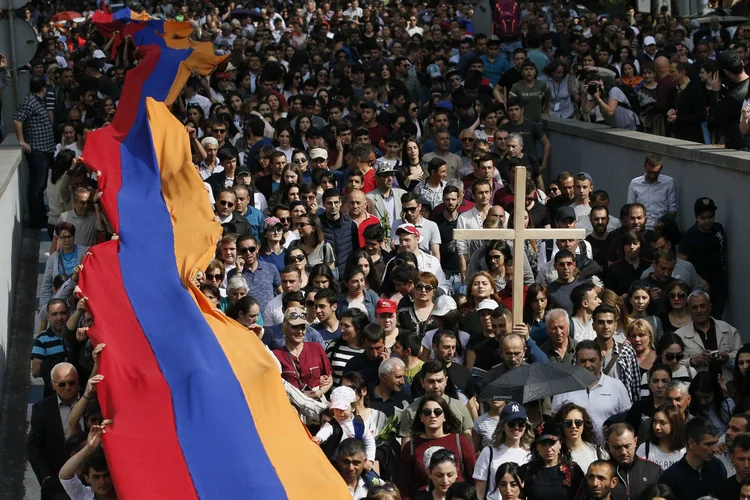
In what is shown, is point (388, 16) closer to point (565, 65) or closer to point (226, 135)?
point (565, 65)

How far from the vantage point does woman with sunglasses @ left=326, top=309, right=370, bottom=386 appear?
40.9ft

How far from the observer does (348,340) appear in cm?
1255

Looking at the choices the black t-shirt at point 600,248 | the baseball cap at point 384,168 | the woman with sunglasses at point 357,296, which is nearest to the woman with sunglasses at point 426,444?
the woman with sunglasses at point 357,296

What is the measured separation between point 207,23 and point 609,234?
54.6ft

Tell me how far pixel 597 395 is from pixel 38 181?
9.31 m

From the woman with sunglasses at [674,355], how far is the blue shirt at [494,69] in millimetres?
10910

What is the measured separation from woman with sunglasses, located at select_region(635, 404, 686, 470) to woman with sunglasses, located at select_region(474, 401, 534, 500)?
778 millimetres

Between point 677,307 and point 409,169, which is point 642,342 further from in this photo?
point 409,169

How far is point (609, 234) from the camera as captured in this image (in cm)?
1530

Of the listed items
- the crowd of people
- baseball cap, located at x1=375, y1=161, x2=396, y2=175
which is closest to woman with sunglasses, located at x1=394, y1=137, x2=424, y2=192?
the crowd of people

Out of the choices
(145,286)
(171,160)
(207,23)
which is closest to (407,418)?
(145,286)

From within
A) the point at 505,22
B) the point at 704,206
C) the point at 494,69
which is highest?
the point at 505,22

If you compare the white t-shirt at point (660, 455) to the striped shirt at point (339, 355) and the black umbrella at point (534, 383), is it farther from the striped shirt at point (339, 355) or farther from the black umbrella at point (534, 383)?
the striped shirt at point (339, 355)

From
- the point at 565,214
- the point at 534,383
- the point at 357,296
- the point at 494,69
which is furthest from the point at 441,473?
the point at 494,69
